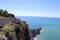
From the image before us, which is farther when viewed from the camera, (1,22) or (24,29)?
(24,29)

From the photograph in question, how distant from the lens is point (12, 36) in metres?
31.4

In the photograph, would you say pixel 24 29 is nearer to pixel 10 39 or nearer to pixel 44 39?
pixel 10 39

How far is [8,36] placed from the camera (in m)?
30.1

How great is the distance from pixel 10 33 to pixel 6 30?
90cm

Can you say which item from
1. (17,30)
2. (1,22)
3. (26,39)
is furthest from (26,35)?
(1,22)

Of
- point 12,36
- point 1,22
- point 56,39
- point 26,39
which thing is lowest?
point 56,39

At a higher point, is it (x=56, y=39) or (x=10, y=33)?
(x=10, y=33)

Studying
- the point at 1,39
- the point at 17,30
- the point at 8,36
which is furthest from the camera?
the point at 17,30

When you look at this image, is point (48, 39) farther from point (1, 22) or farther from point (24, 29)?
point (1, 22)

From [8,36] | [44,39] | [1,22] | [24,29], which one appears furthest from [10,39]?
[44,39]

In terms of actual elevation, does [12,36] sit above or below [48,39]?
above

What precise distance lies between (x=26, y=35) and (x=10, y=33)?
16.2 metres

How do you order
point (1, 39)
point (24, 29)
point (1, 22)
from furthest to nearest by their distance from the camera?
point (24, 29), point (1, 22), point (1, 39)

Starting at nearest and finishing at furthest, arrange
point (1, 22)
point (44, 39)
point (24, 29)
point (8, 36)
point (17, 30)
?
point (8, 36) < point (1, 22) < point (17, 30) < point (24, 29) < point (44, 39)
